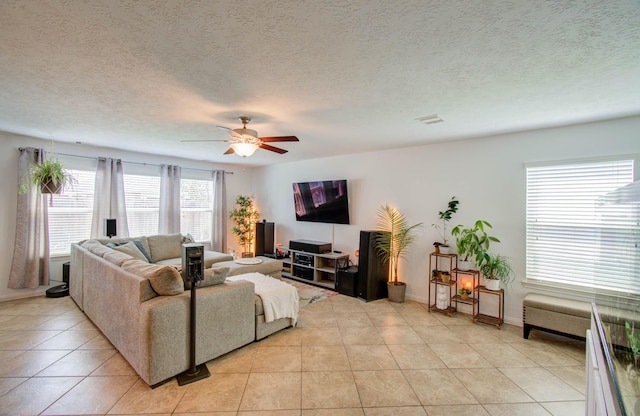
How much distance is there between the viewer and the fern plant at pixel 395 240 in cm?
455

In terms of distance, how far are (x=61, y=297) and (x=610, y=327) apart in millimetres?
6298

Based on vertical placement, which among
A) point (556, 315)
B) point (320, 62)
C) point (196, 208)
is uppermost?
point (320, 62)

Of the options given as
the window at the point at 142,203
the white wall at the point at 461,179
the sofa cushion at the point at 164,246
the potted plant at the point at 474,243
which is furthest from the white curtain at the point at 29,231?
the potted plant at the point at 474,243

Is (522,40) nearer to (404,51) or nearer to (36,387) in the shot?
(404,51)

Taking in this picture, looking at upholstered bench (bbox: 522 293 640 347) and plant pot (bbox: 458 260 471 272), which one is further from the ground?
plant pot (bbox: 458 260 471 272)

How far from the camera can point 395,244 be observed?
459cm

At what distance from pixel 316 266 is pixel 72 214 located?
14.4 ft

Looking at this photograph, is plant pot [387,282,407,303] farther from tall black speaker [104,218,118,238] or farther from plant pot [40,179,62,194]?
plant pot [40,179,62,194]

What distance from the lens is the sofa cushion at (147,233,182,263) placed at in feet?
16.4

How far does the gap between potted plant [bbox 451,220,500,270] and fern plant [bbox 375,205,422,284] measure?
78 cm

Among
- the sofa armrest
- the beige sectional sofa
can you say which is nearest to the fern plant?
the beige sectional sofa

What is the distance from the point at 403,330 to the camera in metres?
3.43

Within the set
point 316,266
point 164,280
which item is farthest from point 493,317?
point 164,280

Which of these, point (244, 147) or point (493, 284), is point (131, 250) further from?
point (493, 284)
